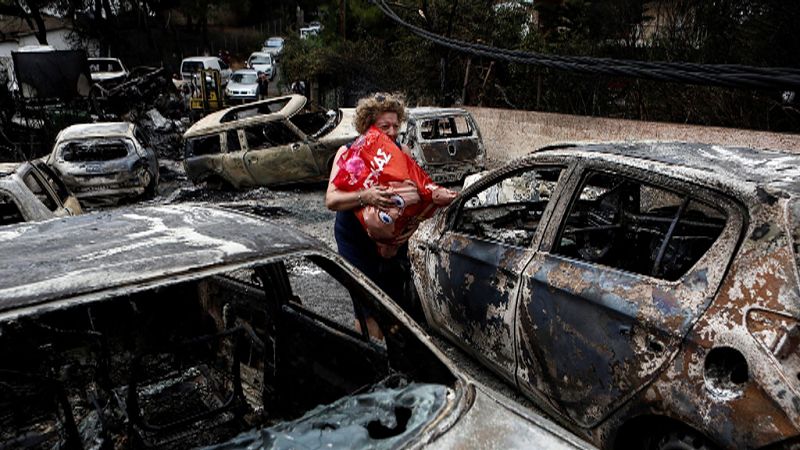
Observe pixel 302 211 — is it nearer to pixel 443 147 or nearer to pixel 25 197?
pixel 443 147

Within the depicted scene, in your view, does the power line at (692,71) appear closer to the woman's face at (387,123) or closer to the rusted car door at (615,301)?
the rusted car door at (615,301)

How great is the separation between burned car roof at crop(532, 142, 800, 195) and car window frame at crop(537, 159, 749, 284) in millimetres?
70

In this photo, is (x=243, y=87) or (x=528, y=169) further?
(x=243, y=87)

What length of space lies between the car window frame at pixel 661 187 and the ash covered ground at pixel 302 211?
4.34 feet

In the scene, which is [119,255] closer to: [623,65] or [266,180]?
[623,65]

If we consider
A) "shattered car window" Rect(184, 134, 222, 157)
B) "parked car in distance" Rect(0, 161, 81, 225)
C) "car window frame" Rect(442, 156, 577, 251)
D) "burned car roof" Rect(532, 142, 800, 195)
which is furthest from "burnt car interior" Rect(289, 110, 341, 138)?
"burned car roof" Rect(532, 142, 800, 195)

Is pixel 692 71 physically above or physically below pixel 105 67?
above

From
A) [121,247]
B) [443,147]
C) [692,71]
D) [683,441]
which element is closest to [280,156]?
[443,147]

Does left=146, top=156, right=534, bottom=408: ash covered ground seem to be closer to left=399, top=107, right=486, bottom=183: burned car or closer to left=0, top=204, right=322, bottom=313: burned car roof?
left=399, top=107, right=486, bottom=183: burned car

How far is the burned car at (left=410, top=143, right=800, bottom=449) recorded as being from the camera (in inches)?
80.4

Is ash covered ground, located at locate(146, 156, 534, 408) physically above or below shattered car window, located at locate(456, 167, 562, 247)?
below

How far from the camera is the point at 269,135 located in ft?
36.8

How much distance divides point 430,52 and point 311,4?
27.9m

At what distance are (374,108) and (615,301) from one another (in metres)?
1.72
